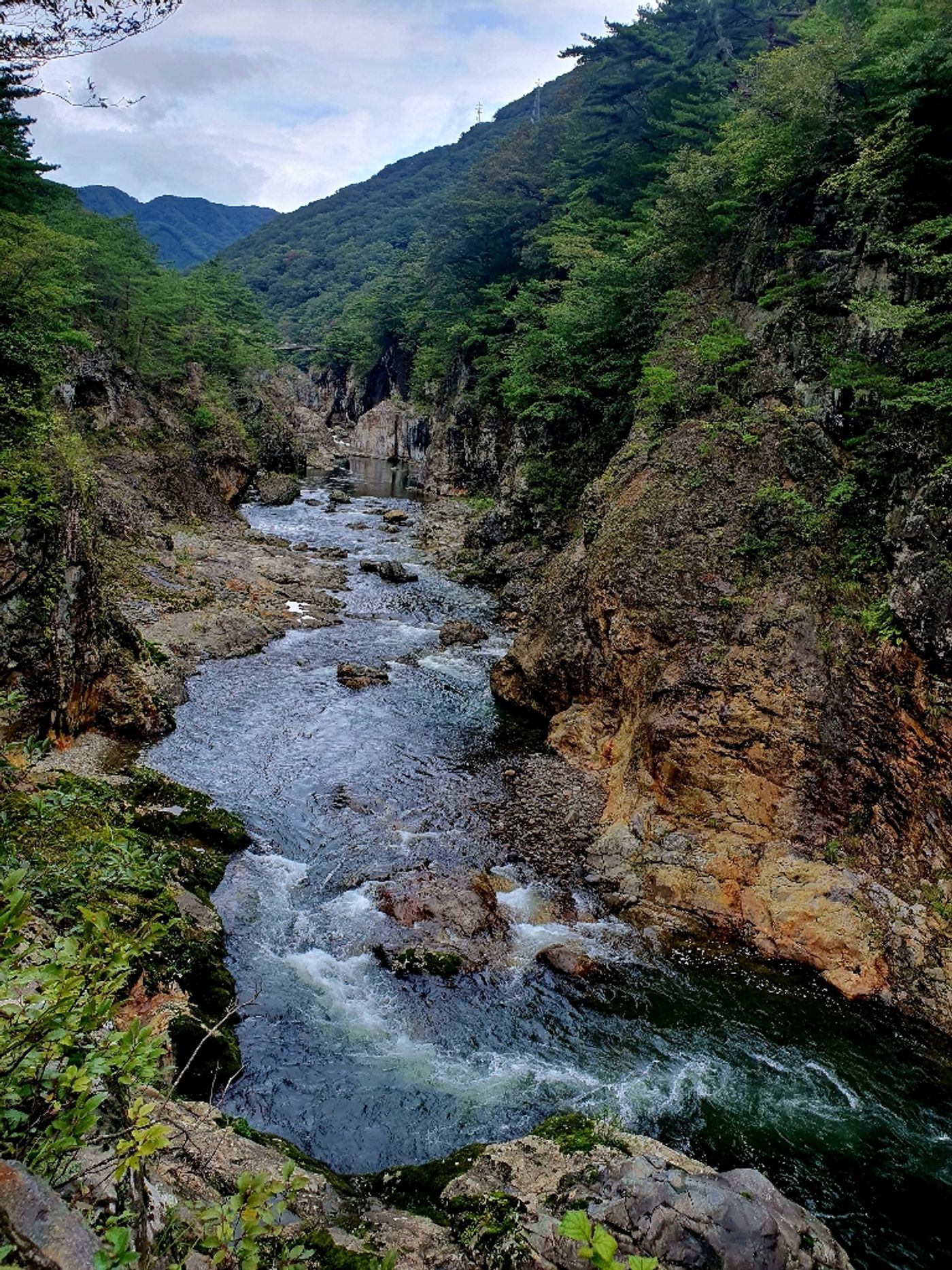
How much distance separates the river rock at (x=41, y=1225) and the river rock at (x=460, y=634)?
67.1 feet

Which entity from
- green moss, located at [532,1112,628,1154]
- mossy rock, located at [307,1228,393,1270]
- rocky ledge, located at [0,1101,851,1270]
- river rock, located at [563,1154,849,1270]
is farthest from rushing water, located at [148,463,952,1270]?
mossy rock, located at [307,1228,393,1270]

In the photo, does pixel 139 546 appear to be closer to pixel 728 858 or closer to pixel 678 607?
pixel 678 607

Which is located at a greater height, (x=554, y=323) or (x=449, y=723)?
(x=554, y=323)

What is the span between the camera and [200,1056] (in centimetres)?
740

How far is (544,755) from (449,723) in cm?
265

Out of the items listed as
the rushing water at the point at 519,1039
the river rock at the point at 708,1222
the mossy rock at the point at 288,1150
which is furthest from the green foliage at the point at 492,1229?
the rushing water at the point at 519,1039

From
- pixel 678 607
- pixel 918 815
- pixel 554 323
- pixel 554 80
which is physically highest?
pixel 554 80

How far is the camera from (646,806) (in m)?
13.1

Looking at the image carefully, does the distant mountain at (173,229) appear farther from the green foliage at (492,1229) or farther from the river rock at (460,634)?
the green foliage at (492,1229)

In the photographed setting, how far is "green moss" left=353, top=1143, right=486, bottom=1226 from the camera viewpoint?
5898 millimetres

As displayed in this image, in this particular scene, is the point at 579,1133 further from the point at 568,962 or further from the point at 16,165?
the point at 16,165

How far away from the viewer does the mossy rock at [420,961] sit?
988 cm

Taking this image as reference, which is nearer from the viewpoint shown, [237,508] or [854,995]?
[854,995]

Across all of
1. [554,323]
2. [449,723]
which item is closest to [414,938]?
[449,723]
